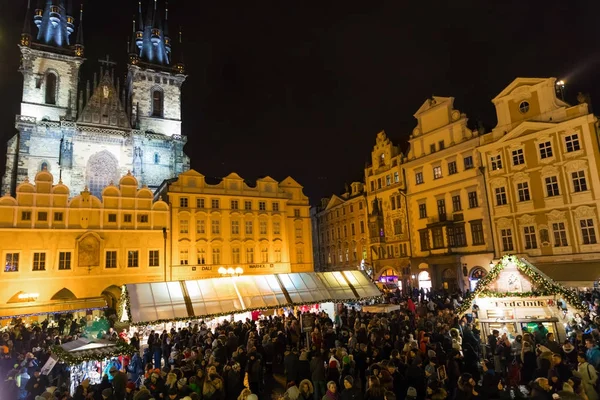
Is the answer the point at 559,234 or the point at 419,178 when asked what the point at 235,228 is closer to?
the point at 419,178

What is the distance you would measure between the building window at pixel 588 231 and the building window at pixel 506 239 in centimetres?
466

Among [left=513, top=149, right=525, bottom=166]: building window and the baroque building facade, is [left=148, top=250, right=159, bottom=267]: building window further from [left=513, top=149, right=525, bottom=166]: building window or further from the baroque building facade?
[left=513, top=149, right=525, bottom=166]: building window

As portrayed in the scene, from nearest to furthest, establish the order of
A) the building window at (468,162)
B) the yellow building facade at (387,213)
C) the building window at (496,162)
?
the building window at (496,162), the building window at (468,162), the yellow building facade at (387,213)

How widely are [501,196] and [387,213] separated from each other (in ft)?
38.7

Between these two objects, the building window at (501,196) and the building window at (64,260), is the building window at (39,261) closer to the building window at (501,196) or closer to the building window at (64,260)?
the building window at (64,260)

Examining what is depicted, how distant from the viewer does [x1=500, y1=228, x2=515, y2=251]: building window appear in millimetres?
30112

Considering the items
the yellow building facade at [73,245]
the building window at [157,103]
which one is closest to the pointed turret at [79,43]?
the building window at [157,103]

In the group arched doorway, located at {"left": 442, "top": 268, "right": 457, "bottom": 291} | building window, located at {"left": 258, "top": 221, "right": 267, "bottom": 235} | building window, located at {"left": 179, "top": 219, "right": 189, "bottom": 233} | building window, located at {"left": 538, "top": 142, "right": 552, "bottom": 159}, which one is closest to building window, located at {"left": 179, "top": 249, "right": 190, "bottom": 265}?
building window, located at {"left": 179, "top": 219, "right": 189, "bottom": 233}

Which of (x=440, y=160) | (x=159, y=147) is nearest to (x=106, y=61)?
(x=159, y=147)

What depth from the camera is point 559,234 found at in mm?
27547

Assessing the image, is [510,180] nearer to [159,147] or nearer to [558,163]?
[558,163]

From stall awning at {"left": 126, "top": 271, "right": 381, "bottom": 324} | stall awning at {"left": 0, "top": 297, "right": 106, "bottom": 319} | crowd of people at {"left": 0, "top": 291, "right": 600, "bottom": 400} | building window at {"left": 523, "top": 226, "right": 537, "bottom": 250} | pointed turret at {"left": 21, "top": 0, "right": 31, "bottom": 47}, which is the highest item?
pointed turret at {"left": 21, "top": 0, "right": 31, "bottom": 47}

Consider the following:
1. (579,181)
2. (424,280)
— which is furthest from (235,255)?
(579,181)

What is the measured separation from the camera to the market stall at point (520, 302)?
43.3 ft
